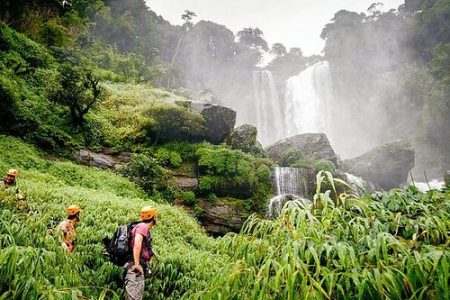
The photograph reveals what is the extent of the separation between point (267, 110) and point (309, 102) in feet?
15.6

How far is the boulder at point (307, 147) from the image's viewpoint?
21422 mm

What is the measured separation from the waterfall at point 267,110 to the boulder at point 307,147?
13.8 meters

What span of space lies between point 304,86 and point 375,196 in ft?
125

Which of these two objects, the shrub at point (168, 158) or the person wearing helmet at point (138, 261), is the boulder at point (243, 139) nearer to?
the shrub at point (168, 158)

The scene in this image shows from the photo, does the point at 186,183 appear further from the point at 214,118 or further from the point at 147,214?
the point at 147,214

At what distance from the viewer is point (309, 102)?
127 feet

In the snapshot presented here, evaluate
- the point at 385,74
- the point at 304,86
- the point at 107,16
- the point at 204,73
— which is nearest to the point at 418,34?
the point at 385,74

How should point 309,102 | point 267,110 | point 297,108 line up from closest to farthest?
1. point 297,108
2. point 309,102
3. point 267,110

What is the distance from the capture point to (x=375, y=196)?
274 cm

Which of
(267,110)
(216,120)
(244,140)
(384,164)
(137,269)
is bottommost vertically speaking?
(137,269)

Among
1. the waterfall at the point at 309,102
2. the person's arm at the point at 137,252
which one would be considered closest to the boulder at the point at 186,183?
the person's arm at the point at 137,252

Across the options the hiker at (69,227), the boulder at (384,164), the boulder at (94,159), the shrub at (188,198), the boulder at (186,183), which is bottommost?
the hiker at (69,227)

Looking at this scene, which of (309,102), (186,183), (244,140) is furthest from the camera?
(309,102)

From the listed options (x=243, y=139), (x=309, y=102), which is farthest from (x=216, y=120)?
(x=309, y=102)
